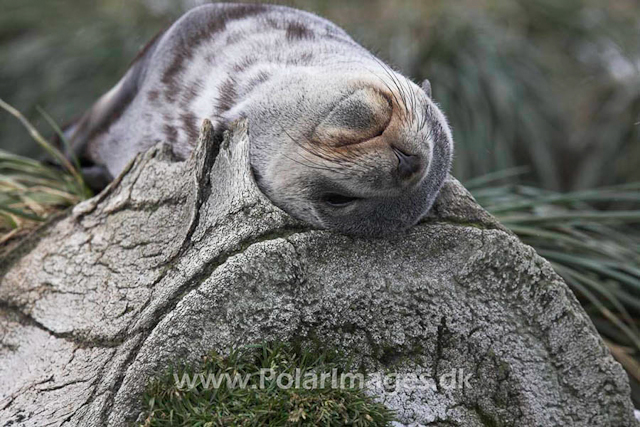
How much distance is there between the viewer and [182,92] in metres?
3.19

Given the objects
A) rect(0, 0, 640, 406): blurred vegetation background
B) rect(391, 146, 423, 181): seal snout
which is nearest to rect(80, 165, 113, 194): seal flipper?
rect(391, 146, 423, 181): seal snout

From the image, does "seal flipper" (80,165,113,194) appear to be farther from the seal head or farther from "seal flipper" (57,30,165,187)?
the seal head

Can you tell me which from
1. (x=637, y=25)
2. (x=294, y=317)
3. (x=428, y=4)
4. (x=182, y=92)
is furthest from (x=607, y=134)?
(x=294, y=317)

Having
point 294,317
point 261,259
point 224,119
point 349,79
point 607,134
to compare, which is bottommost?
point 607,134

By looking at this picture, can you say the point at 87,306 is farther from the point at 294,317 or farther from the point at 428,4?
the point at 428,4

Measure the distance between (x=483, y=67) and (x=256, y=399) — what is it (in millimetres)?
5172

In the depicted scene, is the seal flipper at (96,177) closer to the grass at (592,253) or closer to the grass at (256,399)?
the grass at (256,399)

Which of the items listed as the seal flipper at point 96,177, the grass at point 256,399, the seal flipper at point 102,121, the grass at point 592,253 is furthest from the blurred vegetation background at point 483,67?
the grass at point 256,399

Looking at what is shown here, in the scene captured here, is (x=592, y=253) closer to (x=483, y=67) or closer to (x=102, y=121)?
(x=102, y=121)

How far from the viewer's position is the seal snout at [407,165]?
232cm

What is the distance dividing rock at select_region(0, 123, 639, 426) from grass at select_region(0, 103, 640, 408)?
0.97 m

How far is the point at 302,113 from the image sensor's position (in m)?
2.53

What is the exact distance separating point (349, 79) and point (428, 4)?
219 inches

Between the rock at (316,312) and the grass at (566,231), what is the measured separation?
968 mm
